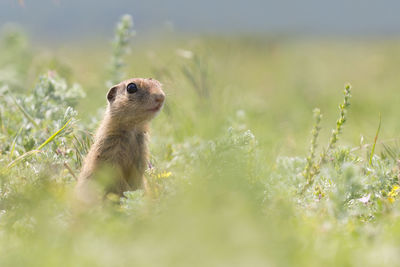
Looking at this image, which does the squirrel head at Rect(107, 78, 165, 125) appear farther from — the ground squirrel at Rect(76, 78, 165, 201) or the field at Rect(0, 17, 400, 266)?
the field at Rect(0, 17, 400, 266)

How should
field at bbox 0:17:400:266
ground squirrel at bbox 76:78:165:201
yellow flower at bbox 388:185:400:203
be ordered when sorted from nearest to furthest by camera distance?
field at bbox 0:17:400:266 < yellow flower at bbox 388:185:400:203 < ground squirrel at bbox 76:78:165:201

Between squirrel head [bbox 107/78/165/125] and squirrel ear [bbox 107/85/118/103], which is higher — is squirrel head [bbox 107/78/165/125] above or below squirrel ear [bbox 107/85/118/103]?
below

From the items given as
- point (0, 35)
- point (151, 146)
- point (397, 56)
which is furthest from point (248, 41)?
point (151, 146)

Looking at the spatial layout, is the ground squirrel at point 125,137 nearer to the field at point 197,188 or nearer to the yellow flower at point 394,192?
the field at point 197,188

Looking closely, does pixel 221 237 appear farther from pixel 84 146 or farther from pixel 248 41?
pixel 248 41

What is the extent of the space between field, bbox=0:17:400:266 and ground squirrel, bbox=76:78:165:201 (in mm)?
147

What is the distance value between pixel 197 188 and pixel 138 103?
1.98 meters

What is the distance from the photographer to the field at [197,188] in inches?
81.2

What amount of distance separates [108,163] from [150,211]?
1.23 meters

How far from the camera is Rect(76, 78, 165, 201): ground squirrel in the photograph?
12.5 feet

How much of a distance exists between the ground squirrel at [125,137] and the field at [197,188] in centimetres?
15

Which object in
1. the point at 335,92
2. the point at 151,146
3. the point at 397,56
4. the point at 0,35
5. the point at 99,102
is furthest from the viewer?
the point at 397,56

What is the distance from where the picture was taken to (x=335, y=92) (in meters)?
10.4

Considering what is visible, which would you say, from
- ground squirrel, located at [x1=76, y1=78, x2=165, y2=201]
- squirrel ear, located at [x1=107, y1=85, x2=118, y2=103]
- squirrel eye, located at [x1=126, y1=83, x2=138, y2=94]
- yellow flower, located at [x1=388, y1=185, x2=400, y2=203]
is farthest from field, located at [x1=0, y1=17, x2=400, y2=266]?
squirrel eye, located at [x1=126, y1=83, x2=138, y2=94]
